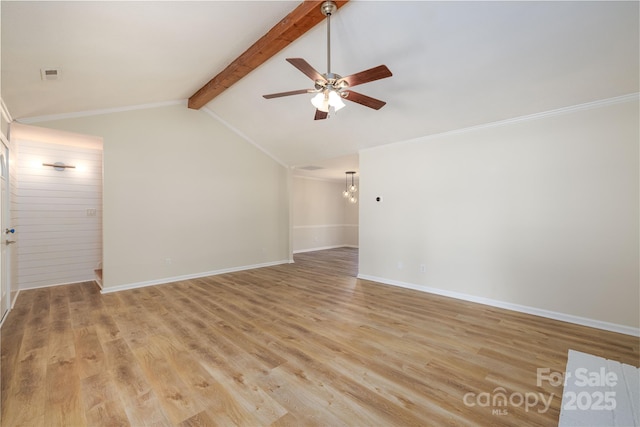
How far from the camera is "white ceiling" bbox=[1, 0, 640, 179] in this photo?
2.30 m

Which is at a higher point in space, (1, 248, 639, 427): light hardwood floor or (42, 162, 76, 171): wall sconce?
(42, 162, 76, 171): wall sconce

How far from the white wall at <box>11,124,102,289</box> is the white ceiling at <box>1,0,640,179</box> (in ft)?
4.41

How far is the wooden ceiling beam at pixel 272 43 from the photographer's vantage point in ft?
8.83

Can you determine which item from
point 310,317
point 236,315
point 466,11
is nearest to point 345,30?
point 466,11

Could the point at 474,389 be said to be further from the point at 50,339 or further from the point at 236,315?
the point at 50,339

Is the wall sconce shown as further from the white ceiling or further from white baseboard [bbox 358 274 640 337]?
white baseboard [bbox 358 274 640 337]

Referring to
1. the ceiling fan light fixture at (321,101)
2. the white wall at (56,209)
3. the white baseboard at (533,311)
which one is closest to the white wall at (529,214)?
the white baseboard at (533,311)

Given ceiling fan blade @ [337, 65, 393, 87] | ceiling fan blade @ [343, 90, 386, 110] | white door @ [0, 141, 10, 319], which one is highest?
ceiling fan blade @ [337, 65, 393, 87]

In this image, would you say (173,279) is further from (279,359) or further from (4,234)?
(279,359)

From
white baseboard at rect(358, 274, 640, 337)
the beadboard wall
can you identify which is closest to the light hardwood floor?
white baseboard at rect(358, 274, 640, 337)

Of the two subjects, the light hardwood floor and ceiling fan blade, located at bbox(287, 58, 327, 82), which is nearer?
the light hardwood floor

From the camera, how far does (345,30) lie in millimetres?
2896

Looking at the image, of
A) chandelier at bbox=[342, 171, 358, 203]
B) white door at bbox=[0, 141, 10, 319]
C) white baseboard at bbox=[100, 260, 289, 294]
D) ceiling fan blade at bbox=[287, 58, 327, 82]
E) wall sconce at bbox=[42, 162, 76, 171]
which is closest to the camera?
ceiling fan blade at bbox=[287, 58, 327, 82]

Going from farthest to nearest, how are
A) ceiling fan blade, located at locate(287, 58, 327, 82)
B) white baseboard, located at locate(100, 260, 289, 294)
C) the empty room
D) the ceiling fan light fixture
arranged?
white baseboard, located at locate(100, 260, 289, 294)
the ceiling fan light fixture
ceiling fan blade, located at locate(287, 58, 327, 82)
the empty room
